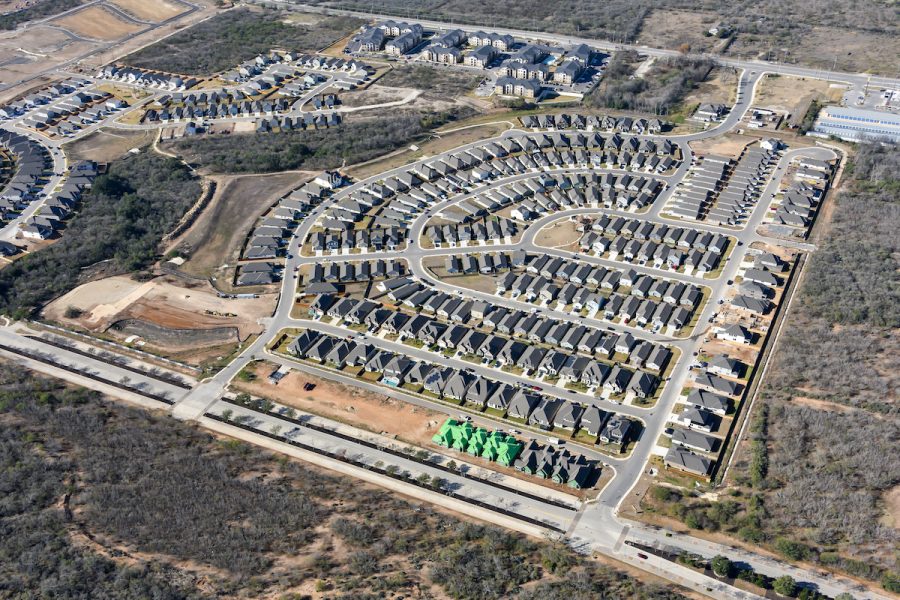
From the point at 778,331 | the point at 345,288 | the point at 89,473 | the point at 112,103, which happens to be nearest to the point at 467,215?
the point at 345,288

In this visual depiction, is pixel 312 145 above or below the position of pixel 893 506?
below

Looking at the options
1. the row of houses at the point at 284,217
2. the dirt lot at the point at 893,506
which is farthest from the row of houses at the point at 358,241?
the dirt lot at the point at 893,506

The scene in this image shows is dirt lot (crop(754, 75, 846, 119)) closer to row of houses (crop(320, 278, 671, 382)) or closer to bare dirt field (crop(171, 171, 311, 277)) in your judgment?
row of houses (crop(320, 278, 671, 382))

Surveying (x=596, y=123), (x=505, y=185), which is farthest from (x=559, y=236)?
(x=596, y=123)

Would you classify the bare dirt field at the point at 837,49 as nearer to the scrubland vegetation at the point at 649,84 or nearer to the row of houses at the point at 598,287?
the scrubland vegetation at the point at 649,84

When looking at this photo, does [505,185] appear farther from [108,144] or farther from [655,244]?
[108,144]

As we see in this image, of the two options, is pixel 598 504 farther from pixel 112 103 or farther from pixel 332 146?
pixel 112 103
